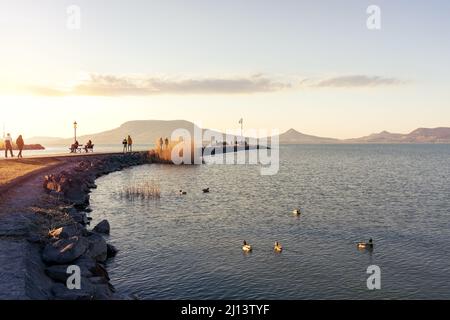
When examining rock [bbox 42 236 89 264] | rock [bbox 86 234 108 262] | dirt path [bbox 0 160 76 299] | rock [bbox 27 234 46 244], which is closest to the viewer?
dirt path [bbox 0 160 76 299]

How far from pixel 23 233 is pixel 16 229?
668 mm

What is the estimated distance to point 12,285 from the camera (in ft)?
37.2

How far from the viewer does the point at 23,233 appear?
16.5 metres

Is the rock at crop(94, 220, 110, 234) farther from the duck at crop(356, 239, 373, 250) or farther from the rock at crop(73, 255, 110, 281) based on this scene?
the duck at crop(356, 239, 373, 250)

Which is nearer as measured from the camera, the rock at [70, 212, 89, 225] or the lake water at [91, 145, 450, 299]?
the lake water at [91, 145, 450, 299]

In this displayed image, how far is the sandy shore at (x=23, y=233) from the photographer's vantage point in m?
11.7

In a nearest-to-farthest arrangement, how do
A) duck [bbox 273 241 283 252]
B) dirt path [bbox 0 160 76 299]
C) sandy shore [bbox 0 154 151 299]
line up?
1. dirt path [bbox 0 160 76 299]
2. sandy shore [bbox 0 154 151 299]
3. duck [bbox 273 241 283 252]

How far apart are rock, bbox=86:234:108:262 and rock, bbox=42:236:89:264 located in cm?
218

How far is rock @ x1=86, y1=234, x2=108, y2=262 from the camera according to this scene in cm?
1875

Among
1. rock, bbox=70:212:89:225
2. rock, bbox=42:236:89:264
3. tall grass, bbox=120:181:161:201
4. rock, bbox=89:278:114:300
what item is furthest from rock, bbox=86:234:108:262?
tall grass, bbox=120:181:161:201
